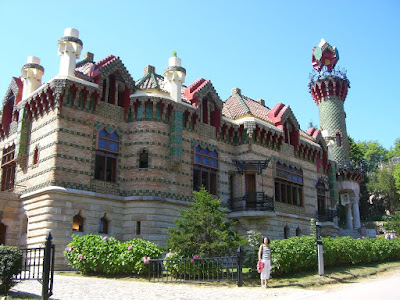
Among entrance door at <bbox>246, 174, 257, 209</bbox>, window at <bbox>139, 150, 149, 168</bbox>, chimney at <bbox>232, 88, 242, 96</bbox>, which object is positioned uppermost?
chimney at <bbox>232, 88, 242, 96</bbox>

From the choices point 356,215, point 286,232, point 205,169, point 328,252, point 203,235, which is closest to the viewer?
point 203,235

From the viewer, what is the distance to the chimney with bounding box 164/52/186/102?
22.3m

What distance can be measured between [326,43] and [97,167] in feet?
100

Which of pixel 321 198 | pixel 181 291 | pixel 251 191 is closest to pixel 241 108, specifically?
pixel 251 191

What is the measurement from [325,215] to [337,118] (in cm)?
1277

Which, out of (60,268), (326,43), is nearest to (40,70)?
(60,268)

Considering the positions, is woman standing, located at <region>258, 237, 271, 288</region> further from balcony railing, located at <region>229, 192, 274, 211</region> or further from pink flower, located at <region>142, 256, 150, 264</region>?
balcony railing, located at <region>229, 192, 274, 211</region>

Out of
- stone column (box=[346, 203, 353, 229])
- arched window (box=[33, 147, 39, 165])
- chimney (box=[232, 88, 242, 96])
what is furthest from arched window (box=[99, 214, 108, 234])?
stone column (box=[346, 203, 353, 229])

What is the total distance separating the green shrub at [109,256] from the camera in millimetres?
15312

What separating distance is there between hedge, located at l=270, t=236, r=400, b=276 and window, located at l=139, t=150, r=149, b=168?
7.79m

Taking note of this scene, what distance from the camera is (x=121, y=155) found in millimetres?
20906

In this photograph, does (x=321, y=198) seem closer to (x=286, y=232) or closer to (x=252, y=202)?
(x=286, y=232)

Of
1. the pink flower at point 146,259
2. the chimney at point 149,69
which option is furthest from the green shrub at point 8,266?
the chimney at point 149,69

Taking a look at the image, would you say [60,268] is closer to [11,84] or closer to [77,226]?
[77,226]
